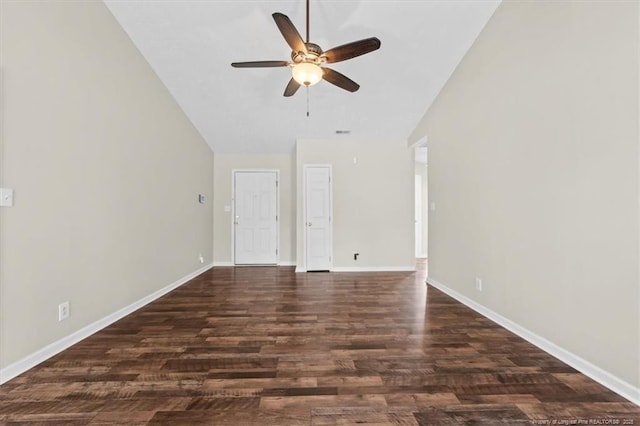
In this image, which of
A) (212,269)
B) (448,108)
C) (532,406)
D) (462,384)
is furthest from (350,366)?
(212,269)

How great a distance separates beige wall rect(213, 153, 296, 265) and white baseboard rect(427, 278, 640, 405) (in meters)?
4.06

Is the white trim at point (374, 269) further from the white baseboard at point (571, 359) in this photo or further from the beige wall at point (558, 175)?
the white baseboard at point (571, 359)

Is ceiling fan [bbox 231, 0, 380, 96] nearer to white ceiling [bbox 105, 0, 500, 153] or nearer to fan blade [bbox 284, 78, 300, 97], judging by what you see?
fan blade [bbox 284, 78, 300, 97]

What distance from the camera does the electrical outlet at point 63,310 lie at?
2.40 m

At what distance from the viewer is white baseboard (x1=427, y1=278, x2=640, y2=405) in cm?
178

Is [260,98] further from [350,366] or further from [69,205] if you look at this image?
[350,366]

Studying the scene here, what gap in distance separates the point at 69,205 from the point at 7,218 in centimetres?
53

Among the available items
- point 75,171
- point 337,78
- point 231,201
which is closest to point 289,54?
point 337,78

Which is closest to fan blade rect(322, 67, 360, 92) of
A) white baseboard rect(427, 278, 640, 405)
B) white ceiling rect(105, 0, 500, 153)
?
white ceiling rect(105, 0, 500, 153)

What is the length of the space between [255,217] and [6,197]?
4641 mm

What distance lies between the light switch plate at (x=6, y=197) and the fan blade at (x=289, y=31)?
2.12 m

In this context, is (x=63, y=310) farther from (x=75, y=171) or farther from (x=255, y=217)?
(x=255, y=217)

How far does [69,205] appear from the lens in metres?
2.52

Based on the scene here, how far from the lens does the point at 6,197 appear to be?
1.98m
